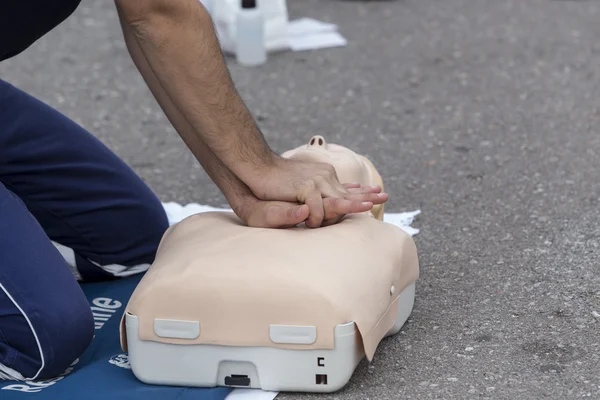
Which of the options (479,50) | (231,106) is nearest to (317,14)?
(479,50)

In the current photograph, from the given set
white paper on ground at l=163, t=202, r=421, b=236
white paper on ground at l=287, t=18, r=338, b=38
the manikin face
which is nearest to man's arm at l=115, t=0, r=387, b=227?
the manikin face

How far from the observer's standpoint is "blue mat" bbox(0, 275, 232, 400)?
179cm

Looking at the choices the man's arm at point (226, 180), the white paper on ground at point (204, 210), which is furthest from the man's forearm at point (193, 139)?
the white paper on ground at point (204, 210)

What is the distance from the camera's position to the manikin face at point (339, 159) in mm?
2141

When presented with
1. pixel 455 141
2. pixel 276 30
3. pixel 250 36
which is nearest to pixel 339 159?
pixel 455 141

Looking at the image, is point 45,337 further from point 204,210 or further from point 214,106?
point 204,210

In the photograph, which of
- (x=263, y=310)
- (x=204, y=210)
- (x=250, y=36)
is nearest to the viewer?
(x=263, y=310)

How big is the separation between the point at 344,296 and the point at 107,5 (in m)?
3.78

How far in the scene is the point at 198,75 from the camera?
1.89 metres

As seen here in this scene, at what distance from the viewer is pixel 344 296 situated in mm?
1721

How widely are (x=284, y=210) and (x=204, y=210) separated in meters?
0.87

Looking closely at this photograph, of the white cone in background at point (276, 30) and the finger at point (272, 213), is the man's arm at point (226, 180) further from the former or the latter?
the white cone in background at point (276, 30)

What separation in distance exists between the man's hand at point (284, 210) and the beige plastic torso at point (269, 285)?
0.09 ft

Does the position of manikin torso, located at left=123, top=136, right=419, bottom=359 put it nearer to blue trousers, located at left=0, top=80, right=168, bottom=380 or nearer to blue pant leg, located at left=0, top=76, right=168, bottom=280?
blue trousers, located at left=0, top=80, right=168, bottom=380
